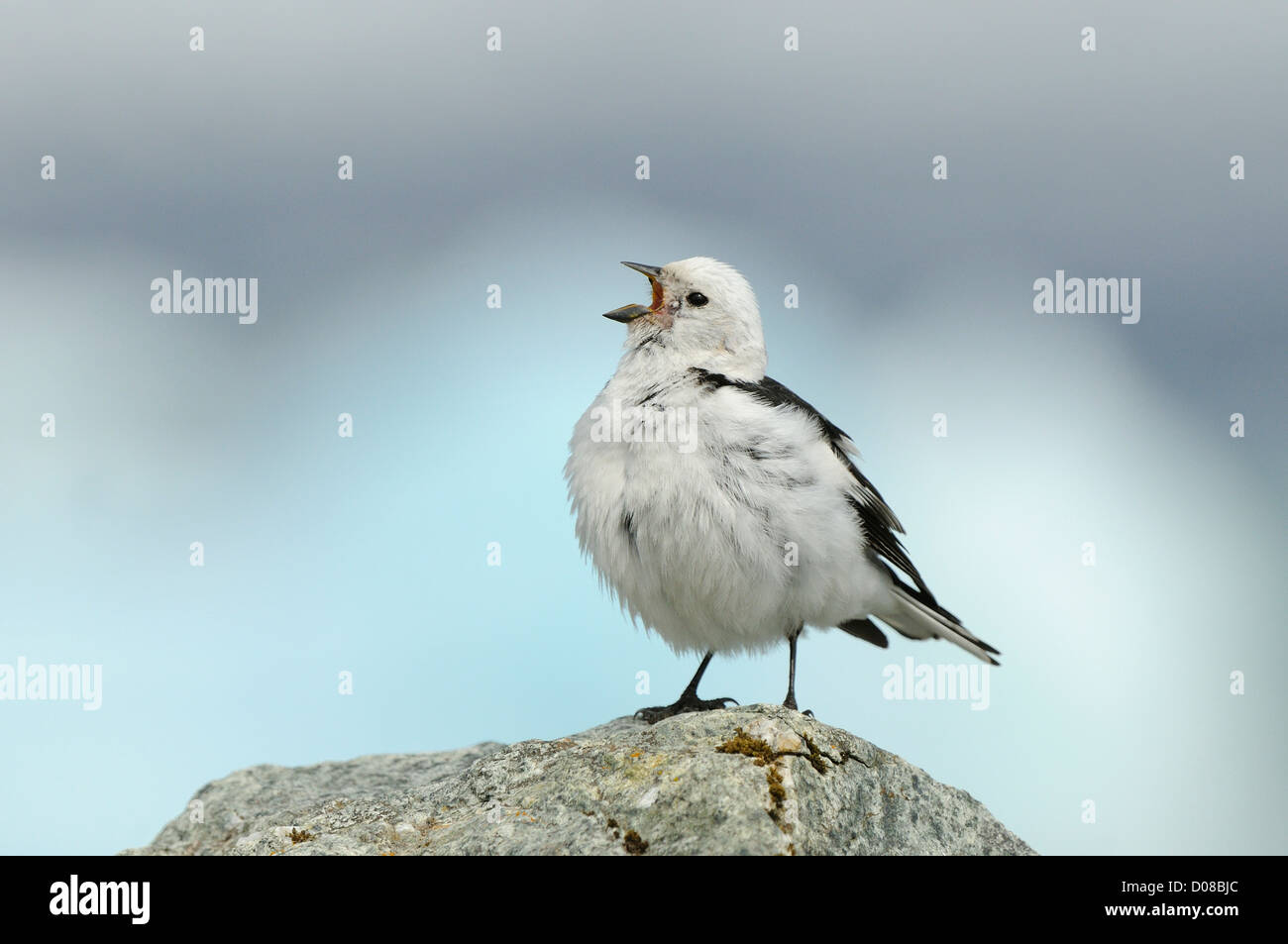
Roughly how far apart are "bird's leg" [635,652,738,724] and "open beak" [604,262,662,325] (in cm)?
236

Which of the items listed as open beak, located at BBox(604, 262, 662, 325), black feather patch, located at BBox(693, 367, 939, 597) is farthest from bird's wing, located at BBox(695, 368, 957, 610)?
open beak, located at BBox(604, 262, 662, 325)

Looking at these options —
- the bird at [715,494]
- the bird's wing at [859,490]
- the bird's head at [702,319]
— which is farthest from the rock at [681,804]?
the bird's head at [702,319]

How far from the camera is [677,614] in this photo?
22.3 ft

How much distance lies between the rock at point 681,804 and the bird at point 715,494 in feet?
4.27

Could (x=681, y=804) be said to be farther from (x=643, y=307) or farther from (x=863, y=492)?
(x=643, y=307)

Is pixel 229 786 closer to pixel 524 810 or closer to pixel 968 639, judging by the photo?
pixel 524 810

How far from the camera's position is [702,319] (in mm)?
7242

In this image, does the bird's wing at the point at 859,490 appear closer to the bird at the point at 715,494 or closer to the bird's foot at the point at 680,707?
the bird at the point at 715,494

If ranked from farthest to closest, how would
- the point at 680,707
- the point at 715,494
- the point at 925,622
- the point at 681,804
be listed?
the point at 925,622
the point at 680,707
the point at 715,494
the point at 681,804

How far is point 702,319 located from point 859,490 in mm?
1570

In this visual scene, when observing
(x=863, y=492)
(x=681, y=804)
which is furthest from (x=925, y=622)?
(x=681, y=804)

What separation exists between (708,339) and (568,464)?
49.9 inches

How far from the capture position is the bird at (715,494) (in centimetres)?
631
